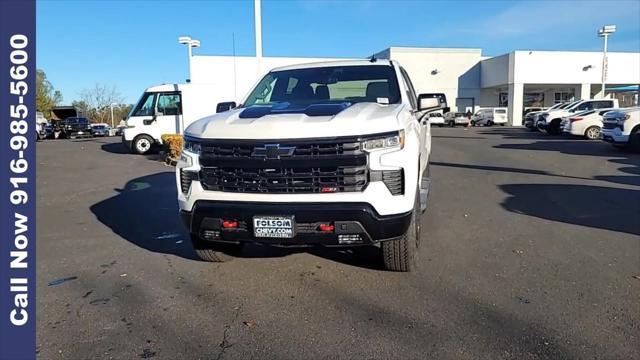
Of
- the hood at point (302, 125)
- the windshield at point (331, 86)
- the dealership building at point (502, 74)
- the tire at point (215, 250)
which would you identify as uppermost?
the dealership building at point (502, 74)

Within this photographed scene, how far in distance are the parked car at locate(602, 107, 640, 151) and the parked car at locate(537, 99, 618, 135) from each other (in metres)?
9.00

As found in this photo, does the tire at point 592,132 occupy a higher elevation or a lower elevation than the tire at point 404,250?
higher

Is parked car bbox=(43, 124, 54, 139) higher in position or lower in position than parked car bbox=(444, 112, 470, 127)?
lower

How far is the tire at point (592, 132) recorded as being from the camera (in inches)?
840

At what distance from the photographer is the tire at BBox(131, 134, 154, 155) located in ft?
56.9

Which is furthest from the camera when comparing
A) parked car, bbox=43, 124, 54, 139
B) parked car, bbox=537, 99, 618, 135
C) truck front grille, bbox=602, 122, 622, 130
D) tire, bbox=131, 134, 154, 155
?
parked car, bbox=43, 124, 54, 139

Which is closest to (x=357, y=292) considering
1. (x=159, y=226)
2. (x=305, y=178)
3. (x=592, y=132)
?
(x=305, y=178)

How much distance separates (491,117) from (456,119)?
10.6 feet

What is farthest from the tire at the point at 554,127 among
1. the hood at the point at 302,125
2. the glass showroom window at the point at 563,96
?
the glass showroom window at the point at 563,96

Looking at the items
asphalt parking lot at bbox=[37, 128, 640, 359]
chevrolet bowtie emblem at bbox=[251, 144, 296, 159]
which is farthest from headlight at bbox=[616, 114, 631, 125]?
chevrolet bowtie emblem at bbox=[251, 144, 296, 159]

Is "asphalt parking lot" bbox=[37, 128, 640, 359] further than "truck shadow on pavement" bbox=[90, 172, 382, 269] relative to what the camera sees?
No

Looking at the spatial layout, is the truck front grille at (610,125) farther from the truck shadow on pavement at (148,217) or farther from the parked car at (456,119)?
the parked car at (456,119)

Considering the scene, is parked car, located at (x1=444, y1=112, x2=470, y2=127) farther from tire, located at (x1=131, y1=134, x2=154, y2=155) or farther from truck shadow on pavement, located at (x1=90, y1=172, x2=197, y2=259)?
truck shadow on pavement, located at (x1=90, y1=172, x2=197, y2=259)
